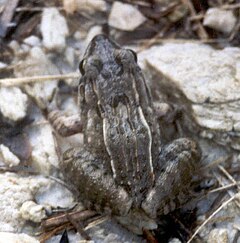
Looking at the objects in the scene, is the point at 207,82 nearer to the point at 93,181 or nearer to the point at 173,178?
the point at 173,178

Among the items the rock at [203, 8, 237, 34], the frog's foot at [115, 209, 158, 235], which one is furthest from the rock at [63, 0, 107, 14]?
the frog's foot at [115, 209, 158, 235]

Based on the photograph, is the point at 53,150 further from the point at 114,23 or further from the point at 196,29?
the point at 196,29

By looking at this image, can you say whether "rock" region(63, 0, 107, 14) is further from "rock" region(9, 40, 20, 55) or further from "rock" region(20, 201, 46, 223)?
"rock" region(20, 201, 46, 223)

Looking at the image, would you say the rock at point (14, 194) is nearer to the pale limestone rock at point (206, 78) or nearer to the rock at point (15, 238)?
the rock at point (15, 238)

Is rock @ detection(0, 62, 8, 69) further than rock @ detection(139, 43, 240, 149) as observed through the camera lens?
Yes

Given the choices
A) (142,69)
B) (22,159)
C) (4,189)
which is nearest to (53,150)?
(22,159)

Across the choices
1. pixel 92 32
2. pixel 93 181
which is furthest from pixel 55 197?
pixel 92 32
